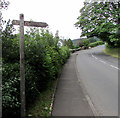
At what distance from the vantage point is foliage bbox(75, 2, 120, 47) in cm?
1891

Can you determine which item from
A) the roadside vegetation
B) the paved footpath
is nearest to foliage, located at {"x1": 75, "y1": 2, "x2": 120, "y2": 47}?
the roadside vegetation

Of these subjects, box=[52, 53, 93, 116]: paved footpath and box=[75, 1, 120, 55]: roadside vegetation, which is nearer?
box=[52, 53, 93, 116]: paved footpath

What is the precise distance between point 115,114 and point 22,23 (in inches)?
133

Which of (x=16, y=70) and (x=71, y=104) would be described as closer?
(x=16, y=70)

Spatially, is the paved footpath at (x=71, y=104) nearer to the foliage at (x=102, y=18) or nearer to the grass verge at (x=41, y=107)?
the grass verge at (x=41, y=107)

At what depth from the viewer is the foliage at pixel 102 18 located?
18906 mm

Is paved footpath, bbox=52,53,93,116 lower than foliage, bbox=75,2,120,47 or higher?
lower

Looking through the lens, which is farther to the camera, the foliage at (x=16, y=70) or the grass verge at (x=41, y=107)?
the grass verge at (x=41, y=107)

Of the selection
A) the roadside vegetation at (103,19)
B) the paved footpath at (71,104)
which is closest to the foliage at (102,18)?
the roadside vegetation at (103,19)

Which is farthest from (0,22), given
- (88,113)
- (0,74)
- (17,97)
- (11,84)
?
(88,113)

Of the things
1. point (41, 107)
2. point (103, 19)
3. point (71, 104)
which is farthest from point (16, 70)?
point (103, 19)

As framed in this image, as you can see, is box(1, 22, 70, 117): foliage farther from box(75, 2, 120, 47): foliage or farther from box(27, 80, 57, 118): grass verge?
box(75, 2, 120, 47): foliage

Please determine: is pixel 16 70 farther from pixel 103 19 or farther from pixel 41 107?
pixel 103 19

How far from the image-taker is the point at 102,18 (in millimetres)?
21078
